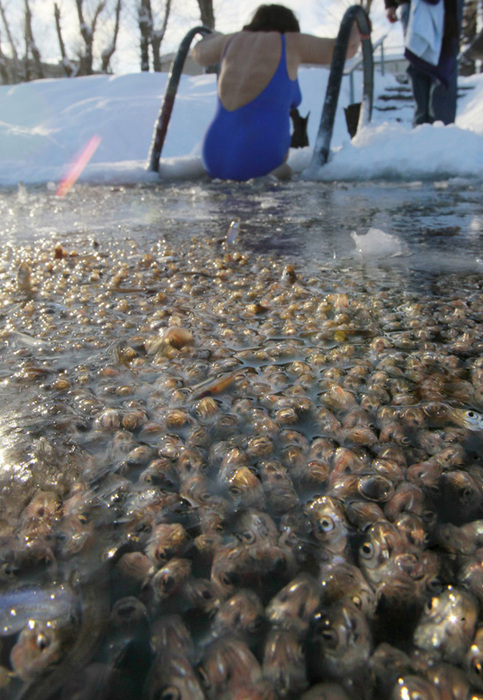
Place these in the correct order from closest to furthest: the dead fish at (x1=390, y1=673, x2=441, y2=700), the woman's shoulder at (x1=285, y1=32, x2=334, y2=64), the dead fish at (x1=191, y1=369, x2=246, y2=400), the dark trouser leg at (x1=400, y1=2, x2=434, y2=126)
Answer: the dead fish at (x1=390, y1=673, x2=441, y2=700) < the dead fish at (x1=191, y1=369, x2=246, y2=400) < the woman's shoulder at (x1=285, y1=32, x2=334, y2=64) < the dark trouser leg at (x1=400, y1=2, x2=434, y2=126)

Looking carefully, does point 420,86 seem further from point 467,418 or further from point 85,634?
point 85,634

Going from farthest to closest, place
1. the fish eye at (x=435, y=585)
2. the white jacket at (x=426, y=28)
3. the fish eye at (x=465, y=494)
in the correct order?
the white jacket at (x=426, y=28)
the fish eye at (x=465, y=494)
the fish eye at (x=435, y=585)

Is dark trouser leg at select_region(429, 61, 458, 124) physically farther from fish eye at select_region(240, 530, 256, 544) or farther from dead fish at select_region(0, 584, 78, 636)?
dead fish at select_region(0, 584, 78, 636)

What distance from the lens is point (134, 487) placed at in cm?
75

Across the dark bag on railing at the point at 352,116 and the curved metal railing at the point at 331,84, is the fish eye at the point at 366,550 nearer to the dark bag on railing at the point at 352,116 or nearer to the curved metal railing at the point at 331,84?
the curved metal railing at the point at 331,84

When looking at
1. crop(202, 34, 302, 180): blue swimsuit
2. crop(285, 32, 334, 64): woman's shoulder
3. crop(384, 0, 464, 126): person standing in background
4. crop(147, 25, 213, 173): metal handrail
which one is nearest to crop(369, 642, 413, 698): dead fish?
crop(202, 34, 302, 180): blue swimsuit

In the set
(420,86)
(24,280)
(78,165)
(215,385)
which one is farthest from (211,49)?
(215,385)

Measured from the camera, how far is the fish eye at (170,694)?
475 mm

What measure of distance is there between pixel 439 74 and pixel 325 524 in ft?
18.7

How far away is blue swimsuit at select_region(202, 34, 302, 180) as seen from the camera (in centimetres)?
463

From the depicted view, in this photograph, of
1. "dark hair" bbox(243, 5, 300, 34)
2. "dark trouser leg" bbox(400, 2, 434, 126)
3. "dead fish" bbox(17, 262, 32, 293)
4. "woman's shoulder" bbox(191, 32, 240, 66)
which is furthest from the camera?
"dark trouser leg" bbox(400, 2, 434, 126)

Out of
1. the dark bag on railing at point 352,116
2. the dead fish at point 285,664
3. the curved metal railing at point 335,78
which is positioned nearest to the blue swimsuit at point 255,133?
the curved metal railing at point 335,78

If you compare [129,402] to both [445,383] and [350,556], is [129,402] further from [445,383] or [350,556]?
[445,383]

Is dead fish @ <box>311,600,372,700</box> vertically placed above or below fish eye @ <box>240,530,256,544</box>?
below
